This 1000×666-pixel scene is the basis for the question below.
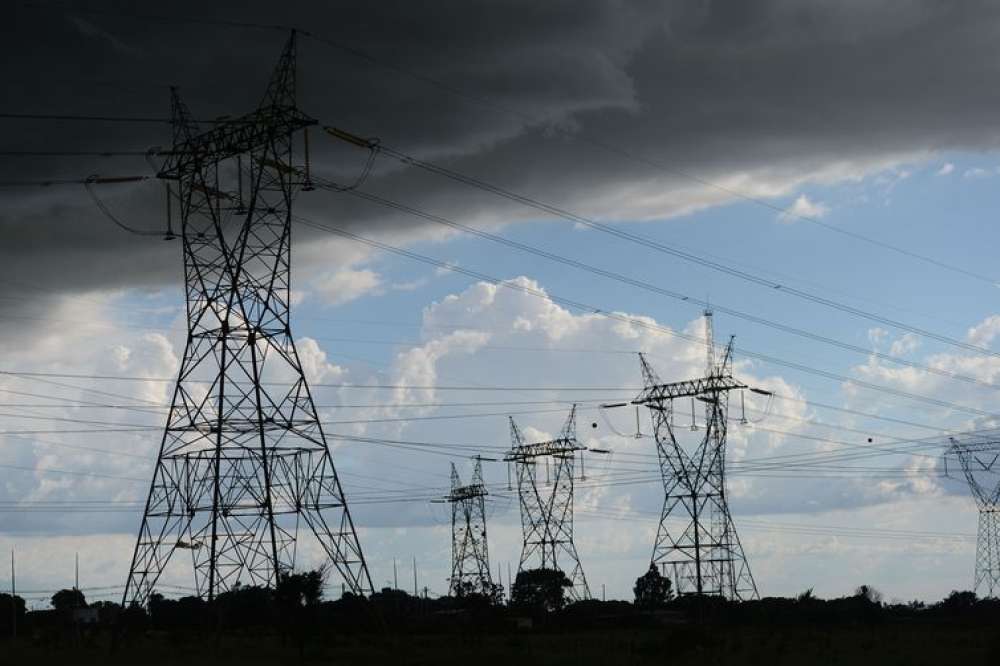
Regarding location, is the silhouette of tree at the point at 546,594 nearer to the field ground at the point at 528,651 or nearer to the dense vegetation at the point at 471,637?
the dense vegetation at the point at 471,637

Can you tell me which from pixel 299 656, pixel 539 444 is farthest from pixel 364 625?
pixel 539 444

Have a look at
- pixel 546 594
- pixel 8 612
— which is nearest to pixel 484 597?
pixel 546 594

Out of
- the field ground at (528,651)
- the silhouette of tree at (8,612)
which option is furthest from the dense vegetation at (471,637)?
the silhouette of tree at (8,612)

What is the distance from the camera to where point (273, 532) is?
6097 centimetres

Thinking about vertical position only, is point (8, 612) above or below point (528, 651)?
above

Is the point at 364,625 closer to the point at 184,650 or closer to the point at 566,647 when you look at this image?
the point at 566,647

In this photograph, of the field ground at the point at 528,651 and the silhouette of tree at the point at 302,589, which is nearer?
the field ground at the point at 528,651

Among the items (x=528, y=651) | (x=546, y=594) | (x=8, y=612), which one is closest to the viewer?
(x=528, y=651)

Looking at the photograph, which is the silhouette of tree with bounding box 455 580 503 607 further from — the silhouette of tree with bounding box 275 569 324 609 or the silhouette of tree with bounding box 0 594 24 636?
the silhouette of tree with bounding box 0 594 24 636

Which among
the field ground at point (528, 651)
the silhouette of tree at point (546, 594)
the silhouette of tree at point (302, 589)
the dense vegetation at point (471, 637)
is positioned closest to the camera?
the field ground at point (528, 651)

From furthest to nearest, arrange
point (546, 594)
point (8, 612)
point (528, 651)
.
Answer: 1. point (8, 612)
2. point (546, 594)
3. point (528, 651)

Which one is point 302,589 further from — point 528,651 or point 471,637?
point 528,651

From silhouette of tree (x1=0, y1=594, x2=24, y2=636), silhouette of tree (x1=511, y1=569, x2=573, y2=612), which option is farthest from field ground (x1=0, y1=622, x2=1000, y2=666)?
silhouette of tree (x1=0, y1=594, x2=24, y2=636)

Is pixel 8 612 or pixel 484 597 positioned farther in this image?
pixel 8 612
